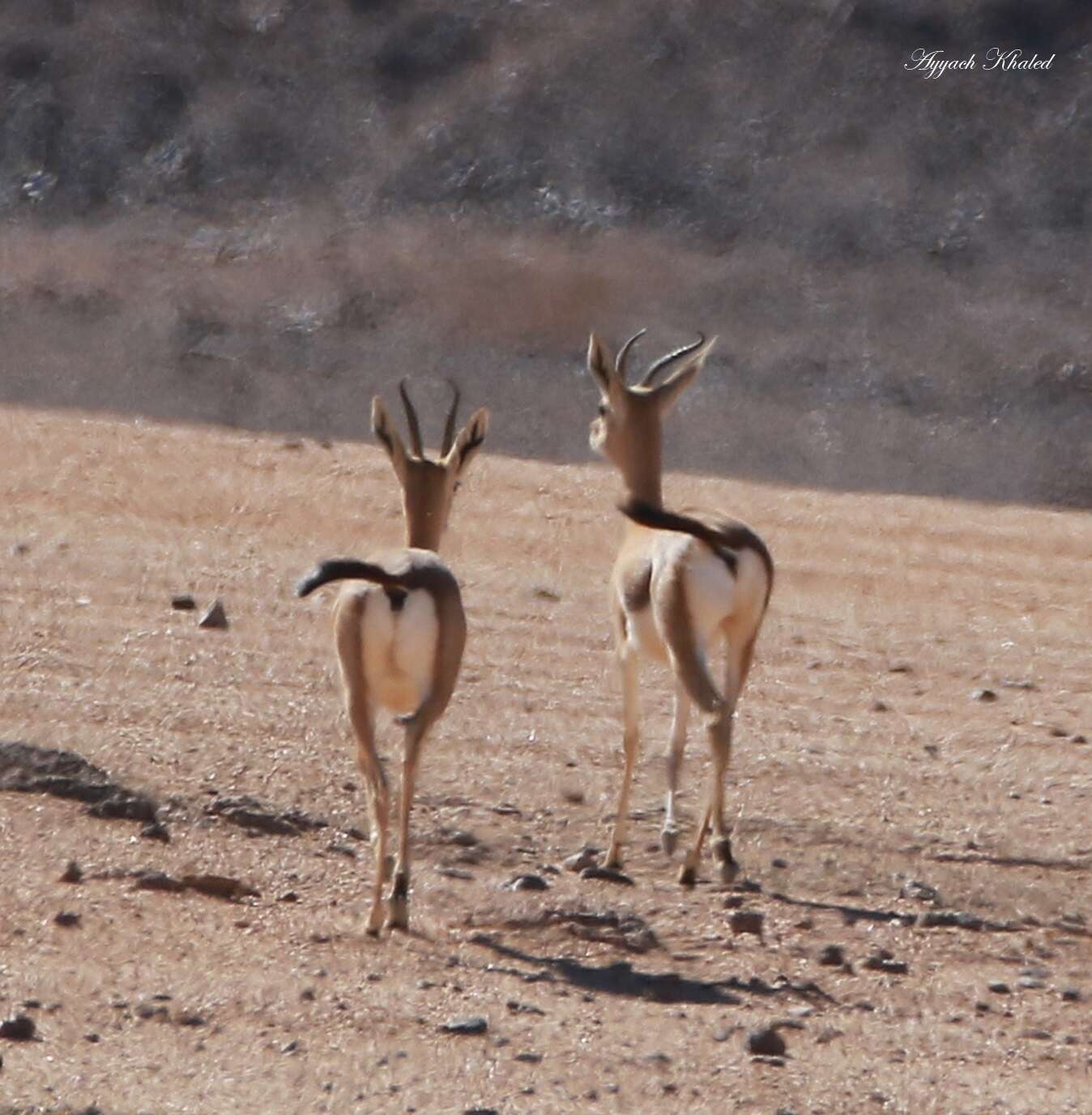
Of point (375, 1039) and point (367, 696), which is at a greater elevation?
point (367, 696)

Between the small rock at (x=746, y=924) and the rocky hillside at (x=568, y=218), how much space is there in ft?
59.3

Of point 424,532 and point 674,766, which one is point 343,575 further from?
point 674,766

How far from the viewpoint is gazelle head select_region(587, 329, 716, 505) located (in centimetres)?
1075

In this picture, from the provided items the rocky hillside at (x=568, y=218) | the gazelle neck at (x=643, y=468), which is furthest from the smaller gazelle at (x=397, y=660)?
the rocky hillside at (x=568, y=218)

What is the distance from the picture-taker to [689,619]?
9.27 metres

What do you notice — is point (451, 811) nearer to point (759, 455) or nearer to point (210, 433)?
point (210, 433)

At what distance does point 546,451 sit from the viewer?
27125mm

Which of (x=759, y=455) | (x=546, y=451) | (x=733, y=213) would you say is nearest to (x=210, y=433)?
(x=546, y=451)

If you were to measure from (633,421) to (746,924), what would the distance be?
3.11 metres

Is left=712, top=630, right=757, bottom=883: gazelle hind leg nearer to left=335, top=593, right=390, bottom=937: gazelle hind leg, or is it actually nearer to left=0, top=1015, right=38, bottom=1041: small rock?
left=335, top=593, right=390, bottom=937: gazelle hind leg

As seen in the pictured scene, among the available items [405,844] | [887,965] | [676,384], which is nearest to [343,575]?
[405,844]

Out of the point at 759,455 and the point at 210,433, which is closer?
the point at 210,433

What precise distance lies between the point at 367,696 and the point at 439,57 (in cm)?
2814

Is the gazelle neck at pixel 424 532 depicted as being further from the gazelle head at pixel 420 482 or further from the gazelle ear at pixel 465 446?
the gazelle ear at pixel 465 446
